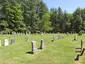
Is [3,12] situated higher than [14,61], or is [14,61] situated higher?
[3,12]

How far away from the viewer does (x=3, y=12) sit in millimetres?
62594

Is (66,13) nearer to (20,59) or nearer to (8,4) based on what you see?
(8,4)

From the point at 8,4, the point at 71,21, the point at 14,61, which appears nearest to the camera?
the point at 14,61

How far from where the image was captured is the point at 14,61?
543 inches

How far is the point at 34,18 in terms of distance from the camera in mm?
73750

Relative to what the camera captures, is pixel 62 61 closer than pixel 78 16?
Yes

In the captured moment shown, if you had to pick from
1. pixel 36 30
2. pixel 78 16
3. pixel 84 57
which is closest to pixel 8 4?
pixel 36 30

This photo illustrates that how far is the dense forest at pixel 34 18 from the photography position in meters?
60.9

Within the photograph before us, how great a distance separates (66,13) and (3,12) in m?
43.8

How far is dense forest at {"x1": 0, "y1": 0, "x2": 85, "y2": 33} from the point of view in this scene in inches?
2399

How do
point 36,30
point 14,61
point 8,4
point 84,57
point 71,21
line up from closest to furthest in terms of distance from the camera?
point 14,61, point 84,57, point 8,4, point 36,30, point 71,21

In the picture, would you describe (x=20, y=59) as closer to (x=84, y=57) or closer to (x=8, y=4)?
(x=84, y=57)

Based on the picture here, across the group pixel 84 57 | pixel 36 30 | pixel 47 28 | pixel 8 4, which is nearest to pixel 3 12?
pixel 8 4

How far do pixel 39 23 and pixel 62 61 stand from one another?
205ft
